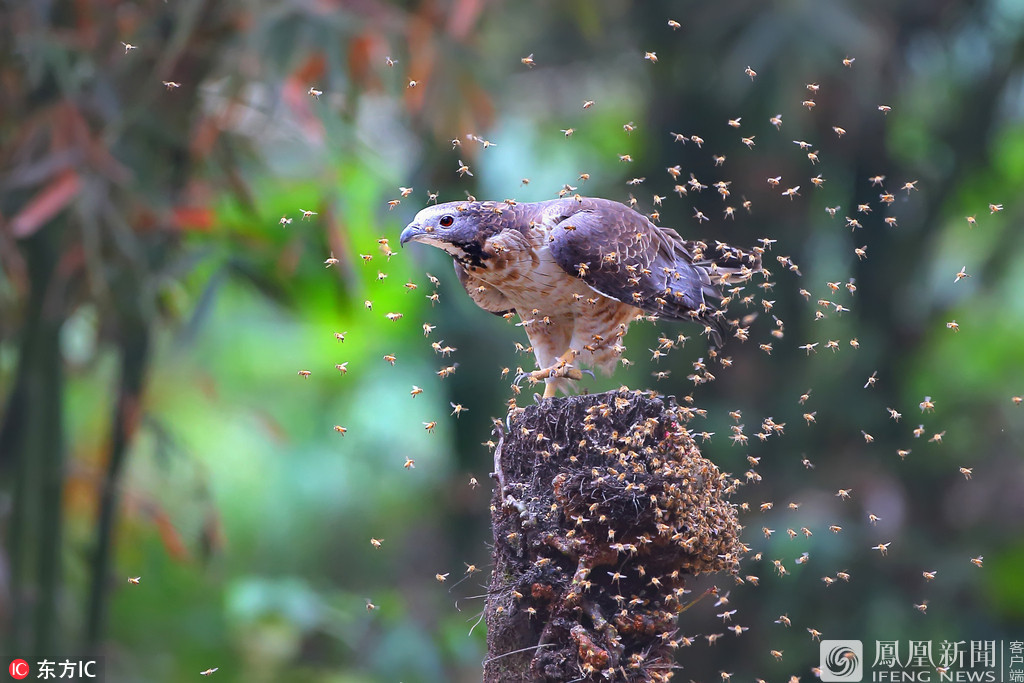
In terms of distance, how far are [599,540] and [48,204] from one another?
3.24 metres

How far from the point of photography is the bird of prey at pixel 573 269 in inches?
114

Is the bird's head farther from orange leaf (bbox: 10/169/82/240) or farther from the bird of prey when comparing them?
orange leaf (bbox: 10/169/82/240)

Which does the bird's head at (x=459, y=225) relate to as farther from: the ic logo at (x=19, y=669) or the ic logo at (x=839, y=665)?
the ic logo at (x=19, y=669)

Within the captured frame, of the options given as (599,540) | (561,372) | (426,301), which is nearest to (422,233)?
(561,372)

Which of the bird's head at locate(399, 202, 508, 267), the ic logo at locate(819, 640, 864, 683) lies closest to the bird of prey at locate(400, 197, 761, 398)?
the bird's head at locate(399, 202, 508, 267)

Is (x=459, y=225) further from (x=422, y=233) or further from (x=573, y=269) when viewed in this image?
(x=573, y=269)

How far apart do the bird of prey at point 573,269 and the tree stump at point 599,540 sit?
0.51 meters

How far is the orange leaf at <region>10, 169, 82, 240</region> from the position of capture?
4.41 meters

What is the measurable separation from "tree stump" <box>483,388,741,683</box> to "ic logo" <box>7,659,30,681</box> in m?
3.44

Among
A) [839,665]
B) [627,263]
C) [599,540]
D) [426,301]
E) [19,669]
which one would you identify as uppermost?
[426,301]

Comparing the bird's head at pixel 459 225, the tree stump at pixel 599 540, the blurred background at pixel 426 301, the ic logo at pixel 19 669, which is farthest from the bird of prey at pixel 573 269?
the ic logo at pixel 19 669

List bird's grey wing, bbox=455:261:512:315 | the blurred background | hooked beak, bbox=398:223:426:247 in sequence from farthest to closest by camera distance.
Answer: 1. the blurred background
2. bird's grey wing, bbox=455:261:512:315
3. hooked beak, bbox=398:223:426:247

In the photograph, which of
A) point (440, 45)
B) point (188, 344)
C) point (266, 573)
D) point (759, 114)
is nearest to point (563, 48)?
point (759, 114)

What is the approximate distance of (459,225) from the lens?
2.88 metres
